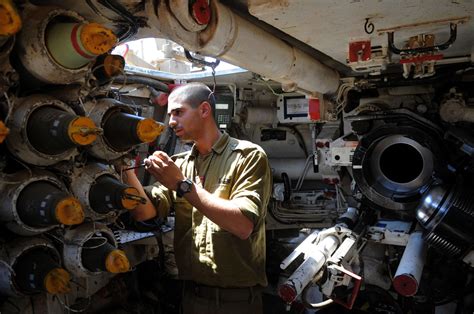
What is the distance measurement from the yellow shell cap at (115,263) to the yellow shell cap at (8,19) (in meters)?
0.68

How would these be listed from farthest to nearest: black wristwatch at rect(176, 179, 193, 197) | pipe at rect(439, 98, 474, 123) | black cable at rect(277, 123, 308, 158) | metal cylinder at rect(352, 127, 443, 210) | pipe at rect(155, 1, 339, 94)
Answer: black cable at rect(277, 123, 308, 158) → metal cylinder at rect(352, 127, 443, 210) → pipe at rect(439, 98, 474, 123) → black wristwatch at rect(176, 179, 193, 197) → pipe at rect(155, 1, 339, 94)

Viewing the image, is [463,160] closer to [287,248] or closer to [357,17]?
[357,17]

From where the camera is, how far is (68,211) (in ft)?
3.70

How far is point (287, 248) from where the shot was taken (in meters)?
4.40

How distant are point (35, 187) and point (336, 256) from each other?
1.92 meters

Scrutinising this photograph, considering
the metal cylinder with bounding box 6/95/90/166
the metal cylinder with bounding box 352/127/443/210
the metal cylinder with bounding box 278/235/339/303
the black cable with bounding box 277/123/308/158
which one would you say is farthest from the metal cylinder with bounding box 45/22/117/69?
the black cable with bounding box 277/123/308/158

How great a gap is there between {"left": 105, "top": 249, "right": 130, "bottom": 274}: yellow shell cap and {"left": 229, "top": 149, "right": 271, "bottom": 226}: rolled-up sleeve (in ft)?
2.08

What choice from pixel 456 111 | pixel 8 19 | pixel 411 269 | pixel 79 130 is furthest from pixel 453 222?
pixel 8 19

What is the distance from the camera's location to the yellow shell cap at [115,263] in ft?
4.17

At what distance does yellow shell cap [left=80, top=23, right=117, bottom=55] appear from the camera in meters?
1.09

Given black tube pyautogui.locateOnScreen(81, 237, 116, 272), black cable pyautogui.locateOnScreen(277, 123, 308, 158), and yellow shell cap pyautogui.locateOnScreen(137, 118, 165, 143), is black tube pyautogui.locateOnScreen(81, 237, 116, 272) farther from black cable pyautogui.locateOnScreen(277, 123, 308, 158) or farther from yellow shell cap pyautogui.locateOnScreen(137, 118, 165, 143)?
black cable pyautogui.locateOnScreen(277, 123, 308, 158)

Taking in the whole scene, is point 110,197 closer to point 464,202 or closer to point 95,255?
point 95,255

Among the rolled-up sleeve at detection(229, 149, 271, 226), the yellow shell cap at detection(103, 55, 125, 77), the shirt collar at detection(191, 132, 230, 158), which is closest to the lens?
the yellow shell cap at detection(103, 55, 125, 77)

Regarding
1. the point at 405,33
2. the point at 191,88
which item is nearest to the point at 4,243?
the point at 191,88
